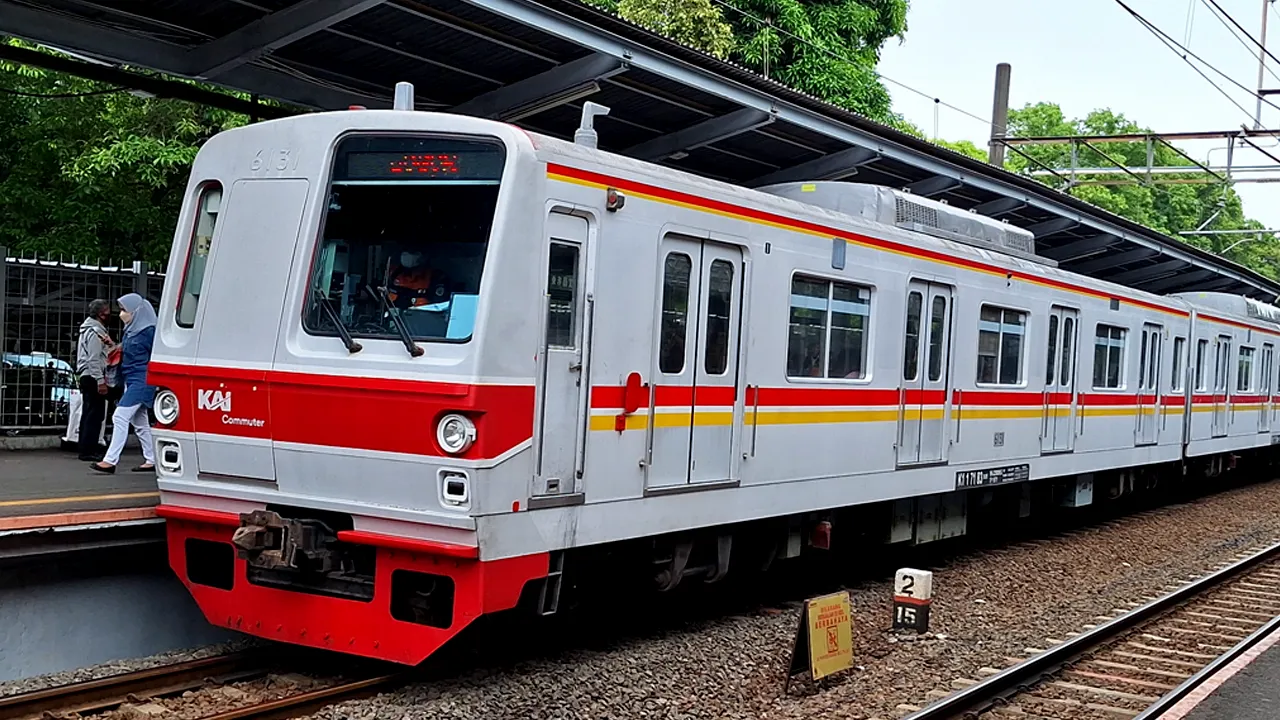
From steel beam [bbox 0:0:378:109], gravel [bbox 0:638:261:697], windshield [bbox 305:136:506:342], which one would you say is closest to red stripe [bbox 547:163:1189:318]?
windshield [bbox 305:136:506:342]

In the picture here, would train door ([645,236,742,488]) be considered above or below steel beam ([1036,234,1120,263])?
below

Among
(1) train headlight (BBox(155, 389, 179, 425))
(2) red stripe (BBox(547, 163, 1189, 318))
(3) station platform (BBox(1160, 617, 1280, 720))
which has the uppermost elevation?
(2) red stripe (BBox(547, 163, 1189, 318))

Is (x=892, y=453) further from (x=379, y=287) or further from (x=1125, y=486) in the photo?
(x=1125, y=486)

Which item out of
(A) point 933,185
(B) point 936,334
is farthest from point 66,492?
(A) point 933,185

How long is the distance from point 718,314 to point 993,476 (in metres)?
5.41

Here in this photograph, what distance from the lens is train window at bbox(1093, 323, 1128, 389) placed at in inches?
595

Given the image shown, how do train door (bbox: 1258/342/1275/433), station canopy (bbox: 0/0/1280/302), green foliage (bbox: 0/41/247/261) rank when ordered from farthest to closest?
train door (bbox: 1258/342/1275/433) → green foliage (bbox: 0/41/247/261) → station canopy (bbox: 0/0/1280/302)

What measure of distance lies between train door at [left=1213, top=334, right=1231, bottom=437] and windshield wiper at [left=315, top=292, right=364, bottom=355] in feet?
55.0

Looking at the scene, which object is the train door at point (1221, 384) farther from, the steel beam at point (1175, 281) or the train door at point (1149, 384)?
the steel beam at point (1175, 281)

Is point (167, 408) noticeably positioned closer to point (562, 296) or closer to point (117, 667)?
point (117, 667)

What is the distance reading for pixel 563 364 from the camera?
706 centimetres

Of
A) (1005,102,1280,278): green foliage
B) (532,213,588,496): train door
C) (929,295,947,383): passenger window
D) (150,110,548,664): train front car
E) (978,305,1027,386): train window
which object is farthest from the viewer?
(1005,102,1280,278): green foliage

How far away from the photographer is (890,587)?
11.3m

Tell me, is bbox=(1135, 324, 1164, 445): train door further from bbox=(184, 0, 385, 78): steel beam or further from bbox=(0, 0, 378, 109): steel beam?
bbox=(184, 0, 385, 78): steel beam
